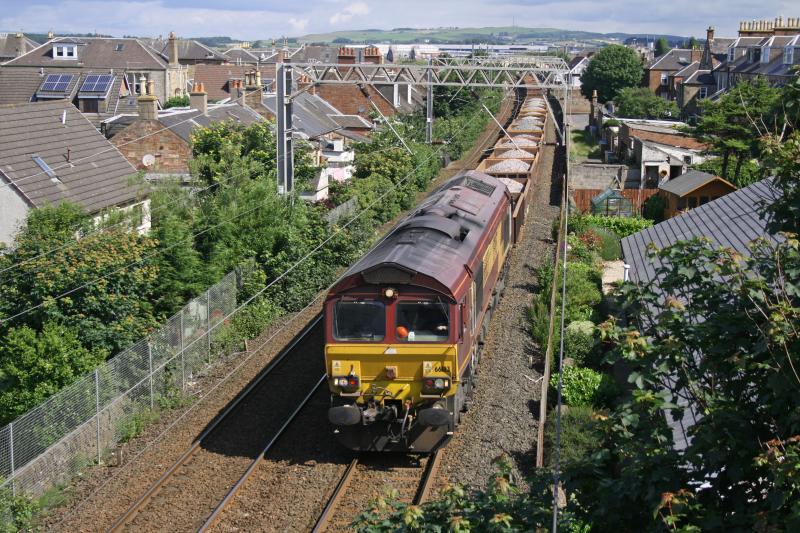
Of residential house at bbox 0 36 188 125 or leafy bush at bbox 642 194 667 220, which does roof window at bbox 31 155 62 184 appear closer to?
leafy bush at bbox 642 194 667 220

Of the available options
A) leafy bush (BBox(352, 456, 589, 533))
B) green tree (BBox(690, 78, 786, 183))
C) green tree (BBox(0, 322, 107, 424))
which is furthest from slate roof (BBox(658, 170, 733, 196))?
leafy bush (BBox(352, 456, 589, 533))

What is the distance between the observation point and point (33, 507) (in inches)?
462

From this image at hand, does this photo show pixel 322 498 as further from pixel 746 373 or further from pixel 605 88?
pixel 605 88

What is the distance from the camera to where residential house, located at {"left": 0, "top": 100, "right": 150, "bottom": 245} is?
2156 cm

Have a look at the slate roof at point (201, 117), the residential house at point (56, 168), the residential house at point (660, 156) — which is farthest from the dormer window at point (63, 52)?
the residential house at point (56, 168)

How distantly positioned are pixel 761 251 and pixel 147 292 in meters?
13.2

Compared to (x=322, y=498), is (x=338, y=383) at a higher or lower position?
higher

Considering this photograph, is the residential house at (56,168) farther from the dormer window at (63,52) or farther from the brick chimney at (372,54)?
the dormer window at (63,52)

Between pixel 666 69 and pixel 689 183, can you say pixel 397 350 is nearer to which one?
pixel 689 183

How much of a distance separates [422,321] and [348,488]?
2.49m

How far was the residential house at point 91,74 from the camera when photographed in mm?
50750

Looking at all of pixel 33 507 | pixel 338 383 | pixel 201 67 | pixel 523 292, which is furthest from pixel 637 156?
pixel 201 67

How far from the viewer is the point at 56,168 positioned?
913 inches

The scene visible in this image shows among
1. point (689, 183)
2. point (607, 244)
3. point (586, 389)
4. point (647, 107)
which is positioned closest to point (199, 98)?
point (607, 244)
